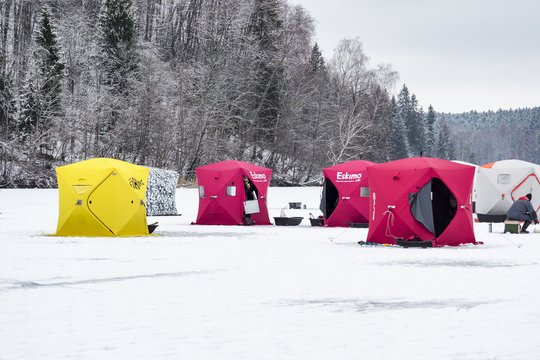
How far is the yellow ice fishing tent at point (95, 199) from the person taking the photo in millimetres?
17625

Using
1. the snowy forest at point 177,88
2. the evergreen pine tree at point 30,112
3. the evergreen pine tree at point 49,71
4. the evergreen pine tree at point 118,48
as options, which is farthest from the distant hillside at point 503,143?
the evergreen pine tree at point 30,112

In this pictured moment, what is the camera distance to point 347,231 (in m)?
20.7

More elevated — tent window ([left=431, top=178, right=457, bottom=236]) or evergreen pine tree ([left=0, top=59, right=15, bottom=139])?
evergreen pine tree ([left=0, top=59, right=15, bottom=139])

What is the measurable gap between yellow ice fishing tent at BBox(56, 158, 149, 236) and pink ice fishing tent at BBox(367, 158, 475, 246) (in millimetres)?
5470

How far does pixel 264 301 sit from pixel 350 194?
14102 millimetres

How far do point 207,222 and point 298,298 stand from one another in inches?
559

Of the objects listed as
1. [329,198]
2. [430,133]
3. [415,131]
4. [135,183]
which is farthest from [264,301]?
[430,133]

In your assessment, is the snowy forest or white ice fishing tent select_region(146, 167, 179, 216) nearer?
white ice fishing tent select_region(146, 167, 179, 216)

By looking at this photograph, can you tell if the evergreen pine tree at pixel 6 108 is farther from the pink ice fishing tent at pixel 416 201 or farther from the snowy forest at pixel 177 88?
the pink ice fishing tent at pixel 416 201

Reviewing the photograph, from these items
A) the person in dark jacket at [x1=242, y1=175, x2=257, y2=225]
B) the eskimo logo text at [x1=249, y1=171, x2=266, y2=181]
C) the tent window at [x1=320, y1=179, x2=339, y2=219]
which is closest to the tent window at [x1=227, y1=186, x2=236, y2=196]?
the person in dark jacket at [x1=242, y1=175, x2=257, y2=225]

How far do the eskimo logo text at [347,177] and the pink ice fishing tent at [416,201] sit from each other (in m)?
5.54

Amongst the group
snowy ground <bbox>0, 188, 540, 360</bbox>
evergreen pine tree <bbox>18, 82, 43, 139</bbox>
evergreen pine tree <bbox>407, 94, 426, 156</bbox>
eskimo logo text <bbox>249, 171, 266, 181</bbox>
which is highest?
evergreen pine tree <bbox>407, 94, 426, 156</bbox>

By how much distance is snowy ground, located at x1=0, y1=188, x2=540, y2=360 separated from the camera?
633cm

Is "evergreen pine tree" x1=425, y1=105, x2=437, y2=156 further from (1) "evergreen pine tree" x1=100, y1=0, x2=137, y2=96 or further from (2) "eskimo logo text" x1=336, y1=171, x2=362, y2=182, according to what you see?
(2) "eskimo logo text" x1=336, y1=171, x2=362, y2=182
